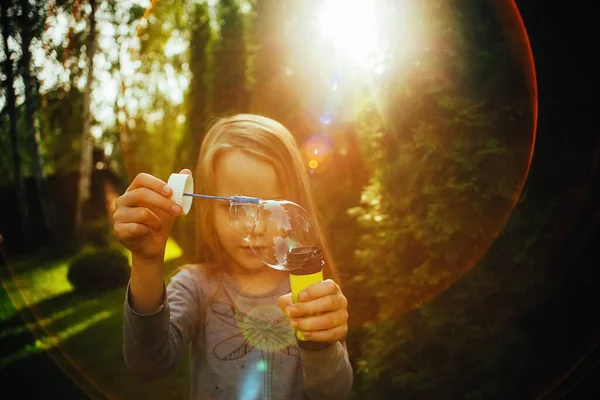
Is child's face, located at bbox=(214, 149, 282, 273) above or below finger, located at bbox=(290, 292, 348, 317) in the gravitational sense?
above

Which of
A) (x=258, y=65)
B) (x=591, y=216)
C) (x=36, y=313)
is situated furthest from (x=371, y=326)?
(x=36, y=313)

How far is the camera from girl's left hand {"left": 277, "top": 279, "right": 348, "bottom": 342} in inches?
48.4

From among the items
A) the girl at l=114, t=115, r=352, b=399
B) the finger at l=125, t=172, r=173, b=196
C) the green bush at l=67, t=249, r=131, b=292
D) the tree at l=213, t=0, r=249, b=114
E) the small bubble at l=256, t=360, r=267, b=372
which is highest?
the tree at l=213, t=0, r=249, b=114

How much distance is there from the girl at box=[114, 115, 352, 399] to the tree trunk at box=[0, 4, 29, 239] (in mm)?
11021

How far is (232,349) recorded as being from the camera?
1.75 m

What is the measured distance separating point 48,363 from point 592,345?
16.4 ft

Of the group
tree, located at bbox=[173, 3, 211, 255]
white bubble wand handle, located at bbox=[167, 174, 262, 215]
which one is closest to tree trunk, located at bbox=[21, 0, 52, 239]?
tree, located at bbox=[173, 3, 211, 255]

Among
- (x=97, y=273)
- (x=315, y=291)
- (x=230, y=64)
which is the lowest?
(x=97, y=273)

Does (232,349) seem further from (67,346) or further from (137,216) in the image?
(67,346)

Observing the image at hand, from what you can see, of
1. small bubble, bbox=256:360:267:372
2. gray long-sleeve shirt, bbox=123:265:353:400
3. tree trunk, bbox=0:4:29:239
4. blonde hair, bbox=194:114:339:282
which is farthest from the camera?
tree trunk, bbox=0:4:29:239

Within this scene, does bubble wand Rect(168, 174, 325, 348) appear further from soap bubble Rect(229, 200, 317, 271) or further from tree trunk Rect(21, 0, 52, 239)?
tree trunk Rect(21, 0, 52, 239)

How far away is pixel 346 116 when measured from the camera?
4629mm

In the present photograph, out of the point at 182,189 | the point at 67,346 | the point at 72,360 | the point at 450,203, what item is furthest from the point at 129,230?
the point at 67,346

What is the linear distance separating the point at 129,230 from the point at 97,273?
322 inches
